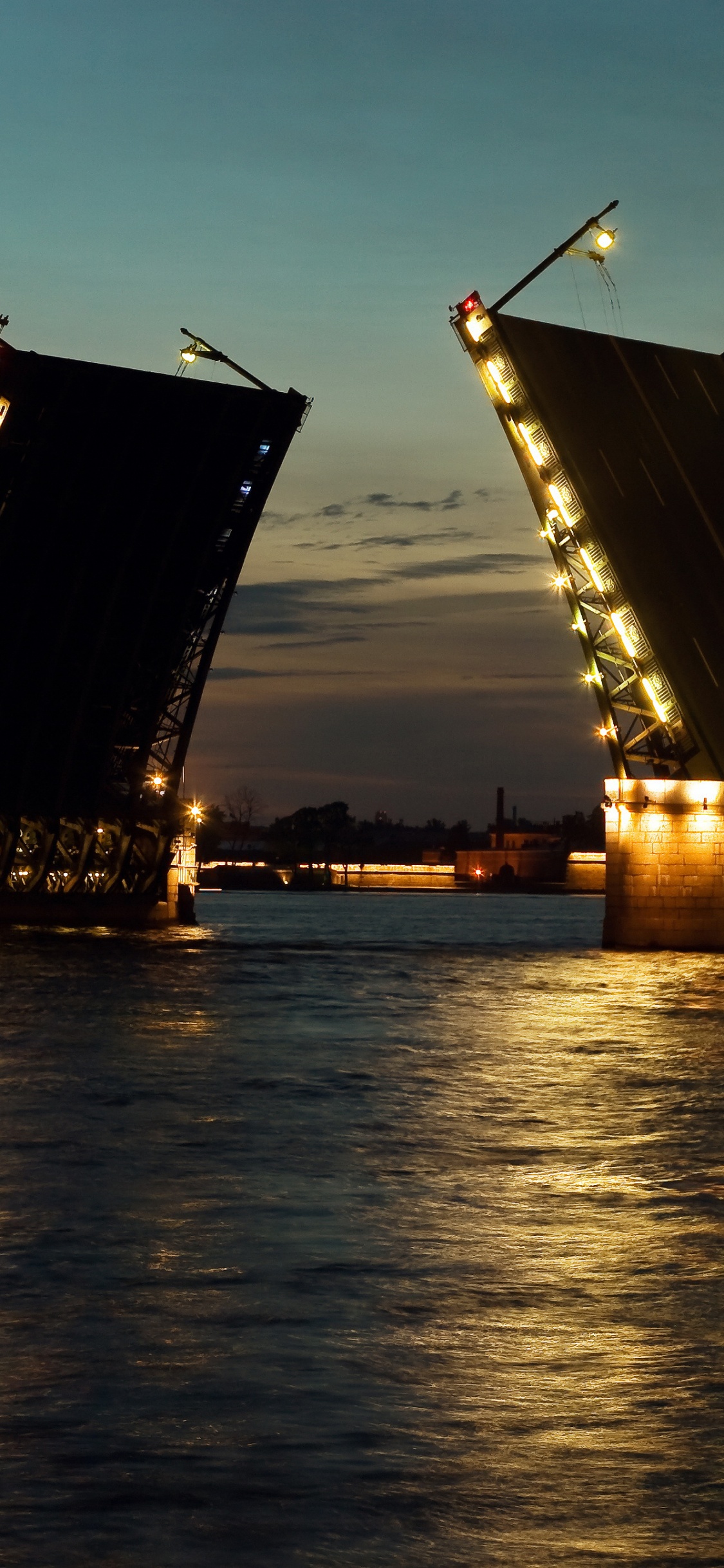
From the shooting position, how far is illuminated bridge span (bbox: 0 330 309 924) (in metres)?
42.9

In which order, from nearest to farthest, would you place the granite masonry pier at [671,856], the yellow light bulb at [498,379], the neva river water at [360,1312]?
the neva river water at [360,1312], the yellow light bulb at [498,379], the granite masonry pier at [671,856]

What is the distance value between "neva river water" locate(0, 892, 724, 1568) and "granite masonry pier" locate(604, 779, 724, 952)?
73.0ft

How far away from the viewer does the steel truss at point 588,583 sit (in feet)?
138

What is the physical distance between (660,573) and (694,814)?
5.80 meters

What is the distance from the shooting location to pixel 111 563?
44750 millimetres

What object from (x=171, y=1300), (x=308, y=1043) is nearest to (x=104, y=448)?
(x=308, y=1043)

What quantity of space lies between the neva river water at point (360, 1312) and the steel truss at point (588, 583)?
22063mm

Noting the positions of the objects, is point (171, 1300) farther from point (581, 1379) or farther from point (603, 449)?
point (603, 449)

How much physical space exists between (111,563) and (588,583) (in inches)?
444

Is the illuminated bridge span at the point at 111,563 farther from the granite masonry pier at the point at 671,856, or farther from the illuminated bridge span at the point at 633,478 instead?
the granite masonry pier at the point at 671,856

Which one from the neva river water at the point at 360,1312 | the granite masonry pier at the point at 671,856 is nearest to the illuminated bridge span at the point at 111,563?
Answer: the granite masonry pier at the point at 671,856

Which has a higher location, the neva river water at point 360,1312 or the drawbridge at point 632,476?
the drawbridge at point 632,476

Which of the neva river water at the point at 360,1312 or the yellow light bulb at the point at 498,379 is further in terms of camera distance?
the yellow light bulb at the point at 498,379

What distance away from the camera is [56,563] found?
44.5 m
